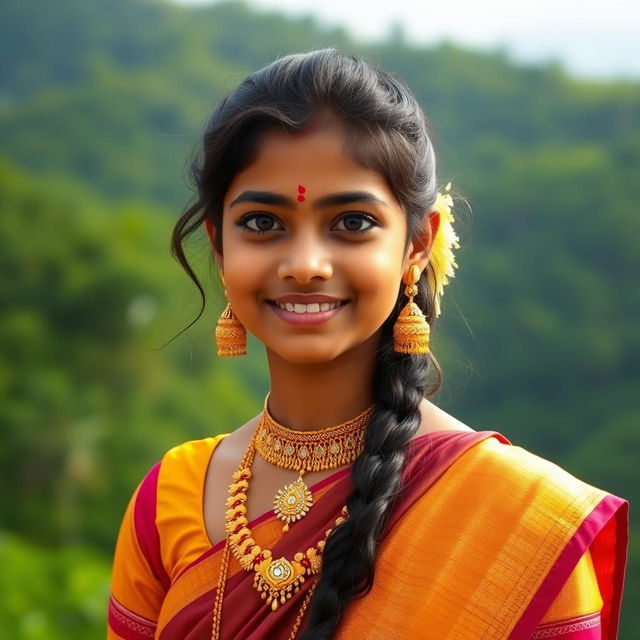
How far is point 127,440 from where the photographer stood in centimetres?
2689

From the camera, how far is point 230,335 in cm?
263

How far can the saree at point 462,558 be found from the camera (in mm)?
2248

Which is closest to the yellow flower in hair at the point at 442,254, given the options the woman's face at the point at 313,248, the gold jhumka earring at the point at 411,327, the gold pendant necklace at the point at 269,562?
the gold jhumka earring at the point at 411,327

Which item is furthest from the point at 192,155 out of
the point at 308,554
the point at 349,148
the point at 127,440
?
the point at 127,440

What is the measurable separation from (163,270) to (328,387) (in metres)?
26.5

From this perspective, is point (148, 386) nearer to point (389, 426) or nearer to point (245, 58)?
point (245, 58)

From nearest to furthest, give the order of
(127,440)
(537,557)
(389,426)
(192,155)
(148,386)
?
(537,557) < (389,426) < (192,155) < (127,440) < (148,386)

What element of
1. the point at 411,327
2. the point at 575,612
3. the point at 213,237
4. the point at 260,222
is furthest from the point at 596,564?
the point at 213,237

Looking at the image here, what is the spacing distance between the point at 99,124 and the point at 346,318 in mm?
33162

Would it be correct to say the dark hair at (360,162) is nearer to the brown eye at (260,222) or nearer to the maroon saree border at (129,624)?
the brown eye at (260,222)

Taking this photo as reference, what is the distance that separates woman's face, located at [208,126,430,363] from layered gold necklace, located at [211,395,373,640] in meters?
0.23

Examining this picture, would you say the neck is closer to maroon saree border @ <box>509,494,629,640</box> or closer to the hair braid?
the hair braid

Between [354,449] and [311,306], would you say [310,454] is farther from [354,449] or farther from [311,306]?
[311,306]

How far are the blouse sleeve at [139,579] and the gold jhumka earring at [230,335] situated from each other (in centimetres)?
39
